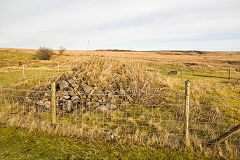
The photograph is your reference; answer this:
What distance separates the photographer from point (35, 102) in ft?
29.0

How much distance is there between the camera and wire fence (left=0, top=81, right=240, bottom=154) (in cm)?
565

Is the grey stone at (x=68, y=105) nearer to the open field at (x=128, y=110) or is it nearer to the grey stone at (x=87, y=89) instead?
the open field at (x=128, y=110)

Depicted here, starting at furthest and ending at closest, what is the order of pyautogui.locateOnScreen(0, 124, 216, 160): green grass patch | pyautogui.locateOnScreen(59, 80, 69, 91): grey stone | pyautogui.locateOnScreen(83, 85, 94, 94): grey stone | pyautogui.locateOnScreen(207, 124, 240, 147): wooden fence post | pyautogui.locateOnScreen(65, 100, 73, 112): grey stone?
pyautogui.locateOnScreen(59, 80, 69, 91): grey stone < pyautogui.locateOnScreen(83, 85, 94, 94): grey stone < pyautogui.locateOnScreen(65, 100, 73, 112): grey stone < pyautogui.locateOnScreen(0, 124, 216, 160): green grass patch < pyautogui.locateOnScreen(207, 124, 240, 147): wooden fence post

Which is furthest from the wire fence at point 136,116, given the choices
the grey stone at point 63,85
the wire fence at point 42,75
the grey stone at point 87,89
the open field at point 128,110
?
the wire fence at point 42,75

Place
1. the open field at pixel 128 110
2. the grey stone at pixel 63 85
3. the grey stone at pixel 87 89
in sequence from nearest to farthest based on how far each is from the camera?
the open field at pixel 128 110 < the grey stone at pixel 87 89 < the grey stone at pixel 63 85

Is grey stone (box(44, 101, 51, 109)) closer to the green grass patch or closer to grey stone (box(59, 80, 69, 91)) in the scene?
grey stone (box(59, 80, 69, 91))

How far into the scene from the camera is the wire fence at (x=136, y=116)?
5652 millimetres

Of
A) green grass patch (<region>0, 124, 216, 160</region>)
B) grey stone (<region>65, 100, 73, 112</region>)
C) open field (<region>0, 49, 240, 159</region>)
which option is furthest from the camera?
grey stone (<region>65, 100, 73, 112</region>)

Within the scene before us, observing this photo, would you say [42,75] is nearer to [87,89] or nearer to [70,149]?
[87,89]

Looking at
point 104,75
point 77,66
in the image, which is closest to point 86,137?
point 104,75

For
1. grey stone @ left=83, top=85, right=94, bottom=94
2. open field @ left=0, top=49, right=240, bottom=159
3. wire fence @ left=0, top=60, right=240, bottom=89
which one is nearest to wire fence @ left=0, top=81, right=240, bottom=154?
open field @ left=0, top=49, right=240, bottom=159

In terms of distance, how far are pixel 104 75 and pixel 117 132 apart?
4.92 m

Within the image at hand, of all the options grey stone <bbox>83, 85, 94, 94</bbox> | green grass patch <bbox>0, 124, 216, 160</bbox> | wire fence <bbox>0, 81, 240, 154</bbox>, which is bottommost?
green grass patch <bbox>0, 124, 216, 160</bbox>

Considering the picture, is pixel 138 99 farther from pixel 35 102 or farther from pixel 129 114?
pixel 35 102
